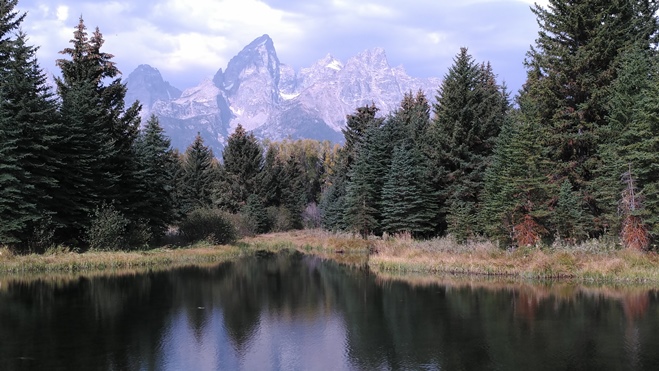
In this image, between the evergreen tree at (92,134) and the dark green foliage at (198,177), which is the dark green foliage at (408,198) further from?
the dark green foliage at (198,177)

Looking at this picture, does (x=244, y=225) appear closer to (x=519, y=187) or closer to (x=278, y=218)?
(x=278, y=218)

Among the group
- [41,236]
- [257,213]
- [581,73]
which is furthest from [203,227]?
[581,73]

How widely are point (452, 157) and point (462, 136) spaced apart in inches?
81.2

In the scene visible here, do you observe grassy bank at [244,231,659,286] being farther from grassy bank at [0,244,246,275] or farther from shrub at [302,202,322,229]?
shrub at [302,202,322,229]

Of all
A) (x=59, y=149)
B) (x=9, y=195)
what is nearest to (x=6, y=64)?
(x=59, y=149)

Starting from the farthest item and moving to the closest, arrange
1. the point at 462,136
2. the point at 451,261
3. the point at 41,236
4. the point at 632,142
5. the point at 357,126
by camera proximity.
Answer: the point at 357,126 < the point at 462,136 < the point at 41,236 < the point at 451,261 < the point at 632,142

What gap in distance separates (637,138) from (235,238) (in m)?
37.0

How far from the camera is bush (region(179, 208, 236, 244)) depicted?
5078 centimetres

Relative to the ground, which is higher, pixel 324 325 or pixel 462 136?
pixel 462 136

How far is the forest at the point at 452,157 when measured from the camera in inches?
1313

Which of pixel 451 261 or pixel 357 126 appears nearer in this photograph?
pixel 451 261

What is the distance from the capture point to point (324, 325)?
21.2 m

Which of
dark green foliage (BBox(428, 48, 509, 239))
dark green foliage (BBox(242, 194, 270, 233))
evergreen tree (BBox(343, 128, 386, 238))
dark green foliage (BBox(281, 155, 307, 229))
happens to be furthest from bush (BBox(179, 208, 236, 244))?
dark green foliage (BBox(281, 155, 307, 229))

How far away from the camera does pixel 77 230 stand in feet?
133
